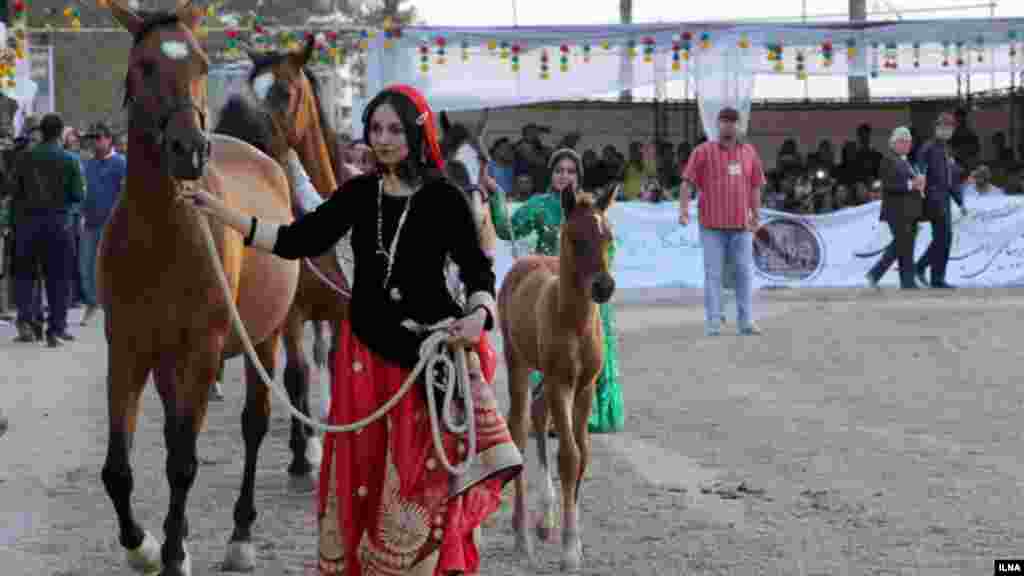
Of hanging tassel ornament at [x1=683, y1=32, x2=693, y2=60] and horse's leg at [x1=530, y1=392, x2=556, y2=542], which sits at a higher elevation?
hanging tassel ornament at [x1=683, y1=32, x2=693, y2=60]

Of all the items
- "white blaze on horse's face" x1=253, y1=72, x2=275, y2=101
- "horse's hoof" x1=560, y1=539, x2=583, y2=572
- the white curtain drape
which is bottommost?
"horse's hoof" x1=560, y1=539, x2=583, y2=572

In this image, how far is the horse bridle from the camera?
19.2 feet

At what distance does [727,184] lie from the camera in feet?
54.8

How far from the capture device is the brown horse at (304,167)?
8.92 metres

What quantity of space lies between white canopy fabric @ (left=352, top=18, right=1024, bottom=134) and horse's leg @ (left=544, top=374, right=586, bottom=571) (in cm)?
1393

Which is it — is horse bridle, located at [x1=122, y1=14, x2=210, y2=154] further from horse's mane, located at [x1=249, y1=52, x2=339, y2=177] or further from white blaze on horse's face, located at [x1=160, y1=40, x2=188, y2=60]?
horse's mane, located at [x1=249, y1=52, x2=339, y2=177]

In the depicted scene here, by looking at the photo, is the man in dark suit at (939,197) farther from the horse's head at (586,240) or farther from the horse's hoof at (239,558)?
the horse's hoof at (239,558)

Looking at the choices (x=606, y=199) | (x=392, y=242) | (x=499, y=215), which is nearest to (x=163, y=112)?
(x=392, y=242)

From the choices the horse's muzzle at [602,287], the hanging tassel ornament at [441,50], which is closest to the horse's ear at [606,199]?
the horse's muzzle at [602,287]

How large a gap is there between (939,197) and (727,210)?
20.4 ft

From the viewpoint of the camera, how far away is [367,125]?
5.31 metres

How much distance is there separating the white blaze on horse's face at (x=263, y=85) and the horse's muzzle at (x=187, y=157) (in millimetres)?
3432

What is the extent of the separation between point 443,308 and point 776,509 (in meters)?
3.21

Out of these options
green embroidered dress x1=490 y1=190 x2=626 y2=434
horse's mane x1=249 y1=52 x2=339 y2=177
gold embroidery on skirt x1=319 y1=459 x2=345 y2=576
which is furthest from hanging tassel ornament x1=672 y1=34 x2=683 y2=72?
gold embroidery on skirt x1=319 y1=459 x2=345 y2=576
